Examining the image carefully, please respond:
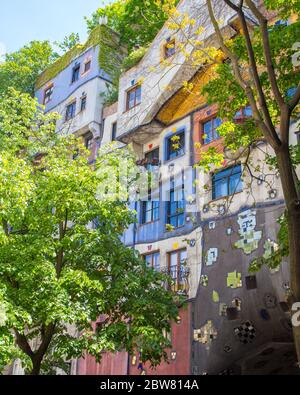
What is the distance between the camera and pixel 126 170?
1224 cm

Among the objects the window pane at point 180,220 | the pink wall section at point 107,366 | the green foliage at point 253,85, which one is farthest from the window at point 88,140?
the green foliage at point 253,85

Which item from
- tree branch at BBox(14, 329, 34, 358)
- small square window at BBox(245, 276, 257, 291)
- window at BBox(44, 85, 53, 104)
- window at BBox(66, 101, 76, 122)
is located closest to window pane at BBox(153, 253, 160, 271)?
small square window at BBox(245, 276, 257, 291)

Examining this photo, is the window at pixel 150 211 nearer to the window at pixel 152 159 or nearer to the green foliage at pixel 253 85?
the window at pixel 152 159

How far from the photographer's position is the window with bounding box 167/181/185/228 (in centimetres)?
1458

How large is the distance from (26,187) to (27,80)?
1746 cm

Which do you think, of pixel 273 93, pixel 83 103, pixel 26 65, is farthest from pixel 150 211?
pixel 26 65

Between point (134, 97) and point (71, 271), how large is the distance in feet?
30.7

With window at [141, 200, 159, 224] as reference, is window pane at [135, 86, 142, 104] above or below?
above

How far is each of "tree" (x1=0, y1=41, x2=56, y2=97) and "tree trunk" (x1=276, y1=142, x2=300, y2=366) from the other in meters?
19.7

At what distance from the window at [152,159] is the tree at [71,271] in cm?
372

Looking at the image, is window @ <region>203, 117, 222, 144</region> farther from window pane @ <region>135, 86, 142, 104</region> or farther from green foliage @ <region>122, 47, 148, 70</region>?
green foliage @ <region>122, 47, 148, 70</region>

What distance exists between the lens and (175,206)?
14945 millimetres

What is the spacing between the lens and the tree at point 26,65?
23.6m
